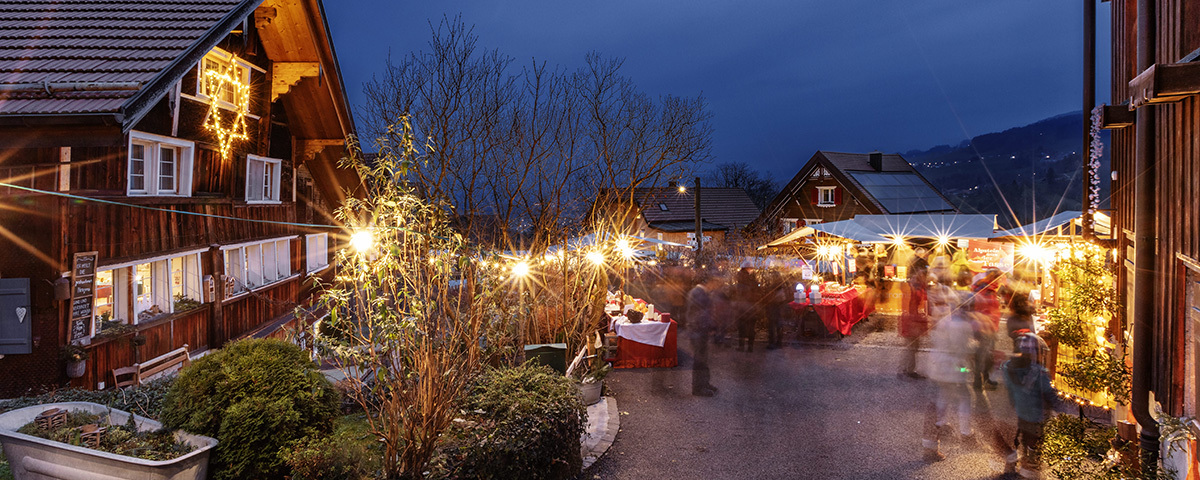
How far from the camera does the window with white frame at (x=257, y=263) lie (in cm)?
1166

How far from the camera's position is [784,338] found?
47.9 ft

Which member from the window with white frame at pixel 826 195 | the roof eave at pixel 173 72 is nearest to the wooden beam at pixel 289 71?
the roof eave at pixel 173 72

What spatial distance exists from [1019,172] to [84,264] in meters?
108

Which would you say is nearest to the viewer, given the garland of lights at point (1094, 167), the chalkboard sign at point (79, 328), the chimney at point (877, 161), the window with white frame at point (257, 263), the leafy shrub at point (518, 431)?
the leafy shrub at point (518, 431)

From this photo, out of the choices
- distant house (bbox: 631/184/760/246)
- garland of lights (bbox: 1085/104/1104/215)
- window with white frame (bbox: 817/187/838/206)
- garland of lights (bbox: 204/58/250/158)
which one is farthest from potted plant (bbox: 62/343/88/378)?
window with white frame (bbox: 817/187/838/206)

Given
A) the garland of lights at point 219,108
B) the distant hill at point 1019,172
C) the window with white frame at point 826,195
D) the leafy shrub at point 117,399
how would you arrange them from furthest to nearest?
the distant hill at point 1019,172
the window with white frame at point 826,195
the garland of lights at point 219,108
the leafy shrub at point 117,399

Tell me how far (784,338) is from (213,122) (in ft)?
36.8

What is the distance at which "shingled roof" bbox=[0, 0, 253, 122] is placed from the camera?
677 centimetres

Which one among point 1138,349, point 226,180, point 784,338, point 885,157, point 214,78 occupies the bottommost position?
point 784,338

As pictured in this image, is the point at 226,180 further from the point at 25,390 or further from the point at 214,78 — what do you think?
the point at 25,390

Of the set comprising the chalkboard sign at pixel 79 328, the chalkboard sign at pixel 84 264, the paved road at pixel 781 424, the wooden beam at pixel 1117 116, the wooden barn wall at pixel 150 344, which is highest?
the wooden beam at pixel 1117 116

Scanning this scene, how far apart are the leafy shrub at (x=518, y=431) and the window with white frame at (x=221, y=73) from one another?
21.5 feet

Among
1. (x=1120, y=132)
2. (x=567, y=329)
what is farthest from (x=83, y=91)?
(x=1120, y=132)

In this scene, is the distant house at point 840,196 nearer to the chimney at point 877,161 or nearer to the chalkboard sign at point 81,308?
the chimney at point 877,161
